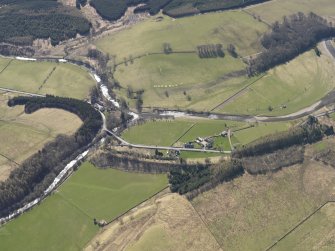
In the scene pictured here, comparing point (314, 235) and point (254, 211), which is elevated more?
point (314, 235)

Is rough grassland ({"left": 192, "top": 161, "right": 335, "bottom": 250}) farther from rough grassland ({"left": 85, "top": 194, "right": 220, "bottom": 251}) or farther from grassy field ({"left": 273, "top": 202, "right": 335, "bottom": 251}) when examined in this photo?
rough grassland ({"left": 85, "top": 194, "right": 220, "bottom": 251})

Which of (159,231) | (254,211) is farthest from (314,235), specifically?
(159,231)

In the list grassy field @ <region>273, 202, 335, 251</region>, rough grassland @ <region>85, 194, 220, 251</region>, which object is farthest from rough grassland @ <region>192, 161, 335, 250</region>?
rough grassland @ <region>85, 194, 220, 251</region>

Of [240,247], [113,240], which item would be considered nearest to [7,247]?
[113,240]

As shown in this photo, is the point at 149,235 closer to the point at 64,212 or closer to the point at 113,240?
the point at 113,240

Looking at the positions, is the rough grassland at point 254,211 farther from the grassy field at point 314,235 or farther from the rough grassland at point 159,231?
the rough grassland at point 159,231

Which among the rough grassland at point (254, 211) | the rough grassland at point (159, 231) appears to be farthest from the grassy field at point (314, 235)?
the rough grassland at point (159, 231)

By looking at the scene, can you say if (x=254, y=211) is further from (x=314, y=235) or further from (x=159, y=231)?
(x=159, y=231)
